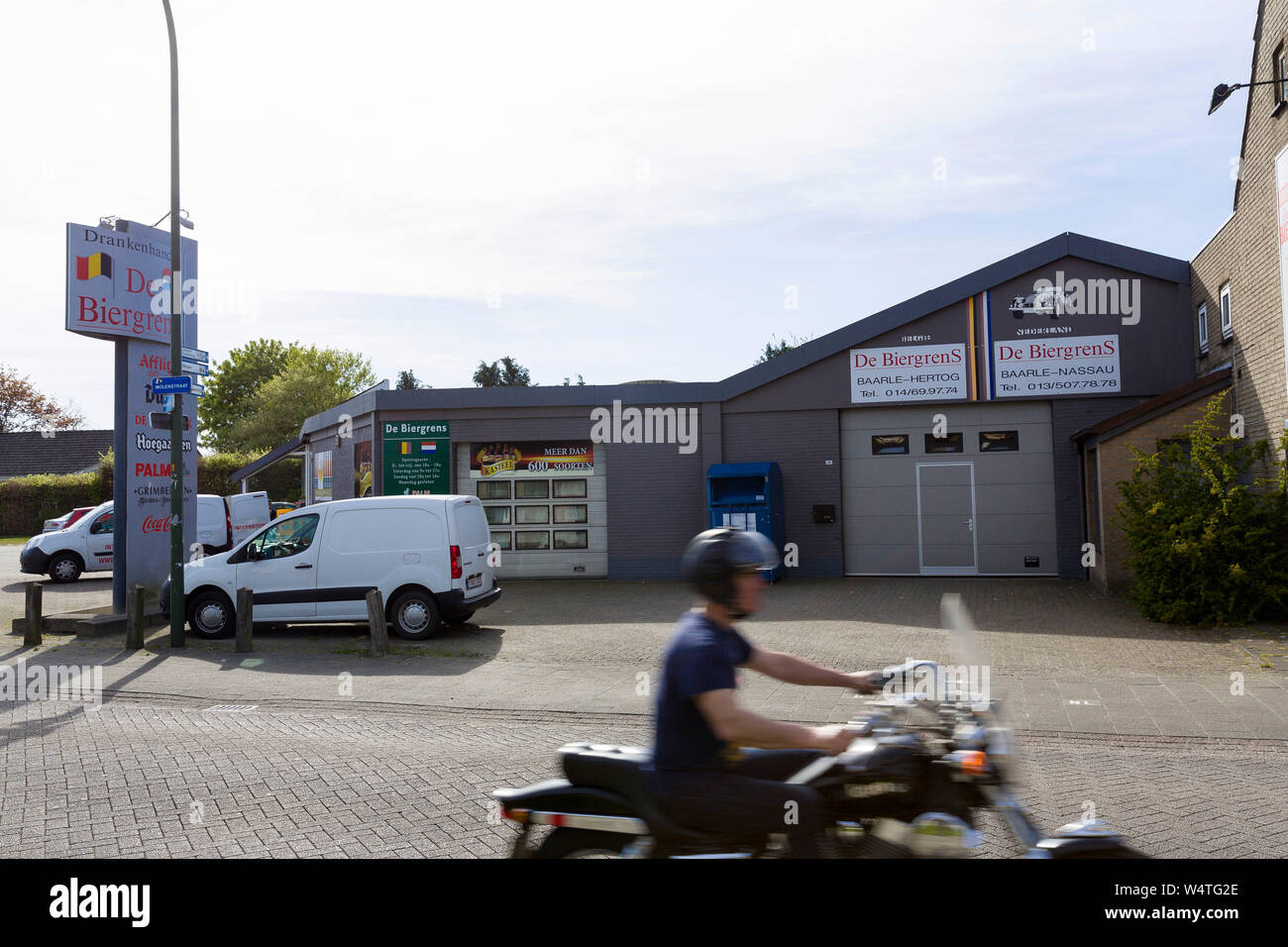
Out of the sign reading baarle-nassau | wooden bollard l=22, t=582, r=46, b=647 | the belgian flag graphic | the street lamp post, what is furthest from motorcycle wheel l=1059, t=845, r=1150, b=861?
the sign reading baarle-nassau

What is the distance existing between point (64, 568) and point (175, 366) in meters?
13.0

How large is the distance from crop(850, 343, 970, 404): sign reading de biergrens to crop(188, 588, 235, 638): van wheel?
11895mm

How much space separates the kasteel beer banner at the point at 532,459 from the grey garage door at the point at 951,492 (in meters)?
5.33

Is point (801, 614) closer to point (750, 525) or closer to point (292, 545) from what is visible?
point (750, 525)

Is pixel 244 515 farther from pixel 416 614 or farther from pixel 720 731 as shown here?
pixel 720 731

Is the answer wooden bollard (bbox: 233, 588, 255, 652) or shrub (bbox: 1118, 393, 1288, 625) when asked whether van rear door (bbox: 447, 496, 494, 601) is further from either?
shrub (bbox: 1118, 393, 1288, 625)

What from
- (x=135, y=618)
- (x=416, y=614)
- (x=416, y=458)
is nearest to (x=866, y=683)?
(x=416, y=614)

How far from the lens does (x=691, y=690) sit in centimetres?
300

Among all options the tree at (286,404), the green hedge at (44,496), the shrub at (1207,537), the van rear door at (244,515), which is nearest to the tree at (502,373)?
the tree at (286,404)

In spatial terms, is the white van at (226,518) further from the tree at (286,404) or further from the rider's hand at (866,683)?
the tree at (286,404)

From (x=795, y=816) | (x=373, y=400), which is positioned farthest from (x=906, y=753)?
(x=373, y=400)

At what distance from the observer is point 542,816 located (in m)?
3.21

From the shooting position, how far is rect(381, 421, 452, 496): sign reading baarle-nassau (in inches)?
803
